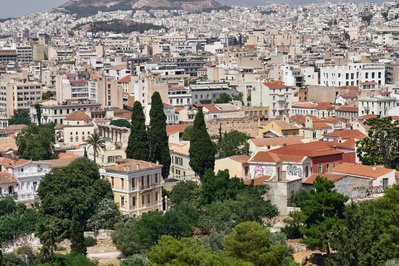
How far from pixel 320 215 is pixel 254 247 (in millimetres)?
3492

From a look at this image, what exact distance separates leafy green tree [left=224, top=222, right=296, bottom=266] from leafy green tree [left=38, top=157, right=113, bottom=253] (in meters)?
6.84

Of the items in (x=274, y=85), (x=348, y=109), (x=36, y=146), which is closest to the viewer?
(x=36, y=146)

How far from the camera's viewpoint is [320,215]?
970 inches

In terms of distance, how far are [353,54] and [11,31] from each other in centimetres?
11375

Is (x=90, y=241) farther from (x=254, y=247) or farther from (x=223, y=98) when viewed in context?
(x=223, y=98)

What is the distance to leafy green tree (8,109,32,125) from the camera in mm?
54094

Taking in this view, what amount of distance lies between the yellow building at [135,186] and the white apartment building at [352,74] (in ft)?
102

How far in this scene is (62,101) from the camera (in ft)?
184

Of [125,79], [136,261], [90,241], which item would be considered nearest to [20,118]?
[125,79]

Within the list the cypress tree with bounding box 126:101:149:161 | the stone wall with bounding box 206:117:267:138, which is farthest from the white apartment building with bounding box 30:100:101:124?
the cypress tree with bounding box 126:101:149:161

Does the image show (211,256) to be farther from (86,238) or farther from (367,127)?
(367,127)

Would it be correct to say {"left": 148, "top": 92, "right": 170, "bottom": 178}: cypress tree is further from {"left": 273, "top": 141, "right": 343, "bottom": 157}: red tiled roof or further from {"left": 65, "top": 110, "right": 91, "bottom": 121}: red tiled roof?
{"left": 65, "top": 110, "right": 91, "bottom": 121}: red tiled roof

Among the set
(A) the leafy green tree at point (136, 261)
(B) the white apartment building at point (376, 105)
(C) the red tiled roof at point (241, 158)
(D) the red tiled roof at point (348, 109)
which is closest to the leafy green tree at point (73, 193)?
(A) the leafy green tree at point (136, 261)

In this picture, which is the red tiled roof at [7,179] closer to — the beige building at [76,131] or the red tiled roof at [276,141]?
the red tiled roof at [276,141]
